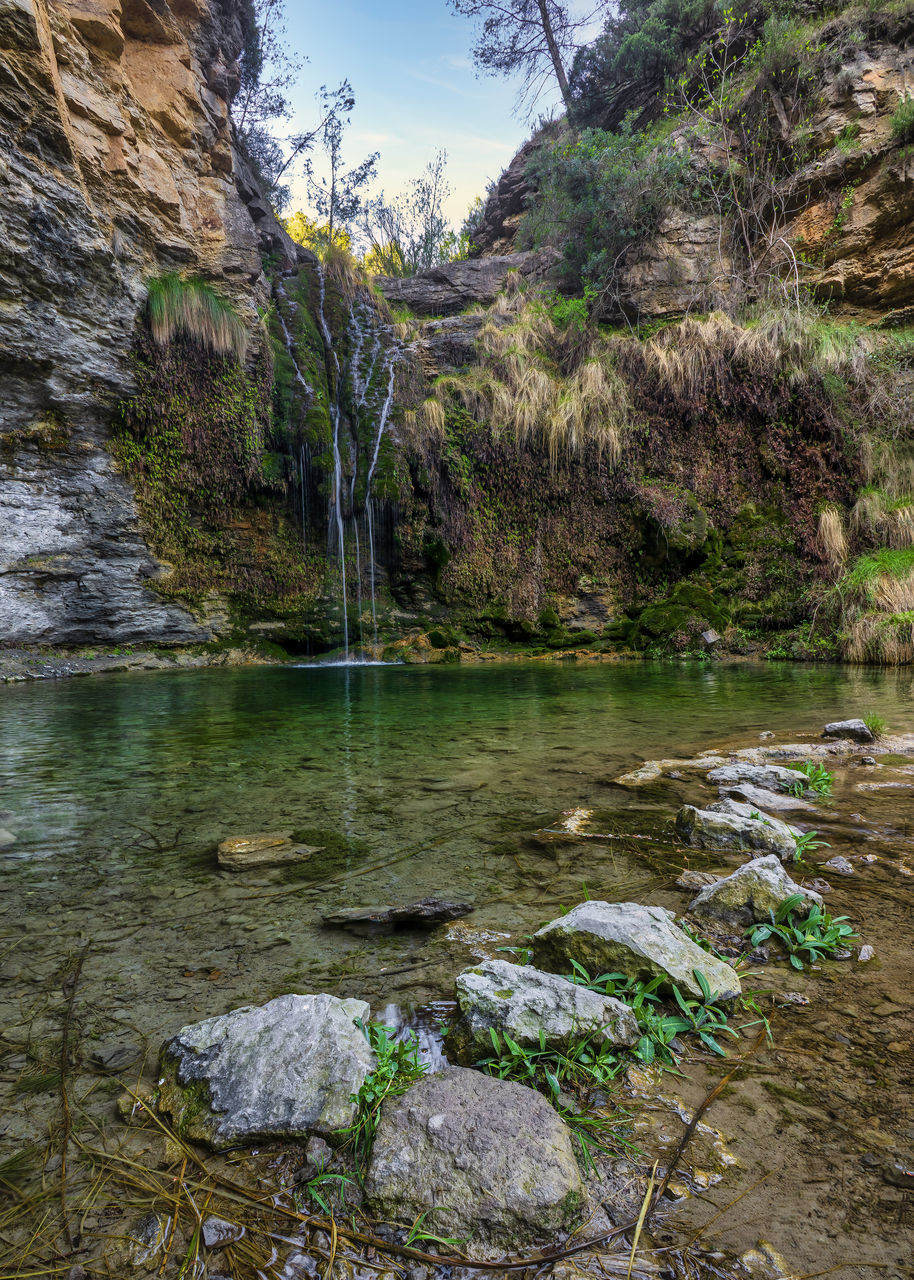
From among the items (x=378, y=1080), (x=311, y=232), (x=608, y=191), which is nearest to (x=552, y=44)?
(x=608, y=191)

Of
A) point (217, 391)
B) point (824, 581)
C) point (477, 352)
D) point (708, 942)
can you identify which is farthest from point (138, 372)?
point (824, 581)

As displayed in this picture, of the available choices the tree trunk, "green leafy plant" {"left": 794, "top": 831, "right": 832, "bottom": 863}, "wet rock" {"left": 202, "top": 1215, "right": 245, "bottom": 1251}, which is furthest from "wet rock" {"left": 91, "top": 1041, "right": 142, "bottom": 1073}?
the tree trunk

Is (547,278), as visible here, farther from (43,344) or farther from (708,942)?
(708,942)

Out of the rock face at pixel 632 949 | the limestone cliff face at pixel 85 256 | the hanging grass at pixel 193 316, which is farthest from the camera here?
the hanging grass at pixel 193 316

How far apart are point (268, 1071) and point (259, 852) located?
114 centimetres

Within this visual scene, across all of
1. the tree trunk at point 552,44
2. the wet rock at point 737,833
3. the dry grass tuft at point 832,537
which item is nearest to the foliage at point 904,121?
the dry grass tuft at point 832,537

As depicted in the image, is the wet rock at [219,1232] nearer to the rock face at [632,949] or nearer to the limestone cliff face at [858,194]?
the rock face at [632,949]

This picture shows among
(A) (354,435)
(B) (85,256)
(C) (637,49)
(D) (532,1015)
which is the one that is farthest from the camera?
(C) (637,49)

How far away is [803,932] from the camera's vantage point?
138cm

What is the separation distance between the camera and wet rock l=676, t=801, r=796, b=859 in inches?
74.2

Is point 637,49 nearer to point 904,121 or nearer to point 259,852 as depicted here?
point 904,121

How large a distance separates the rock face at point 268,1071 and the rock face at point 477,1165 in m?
0.12

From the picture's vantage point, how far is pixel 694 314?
36.4ft

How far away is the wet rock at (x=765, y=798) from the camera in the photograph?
2279 millimetres
